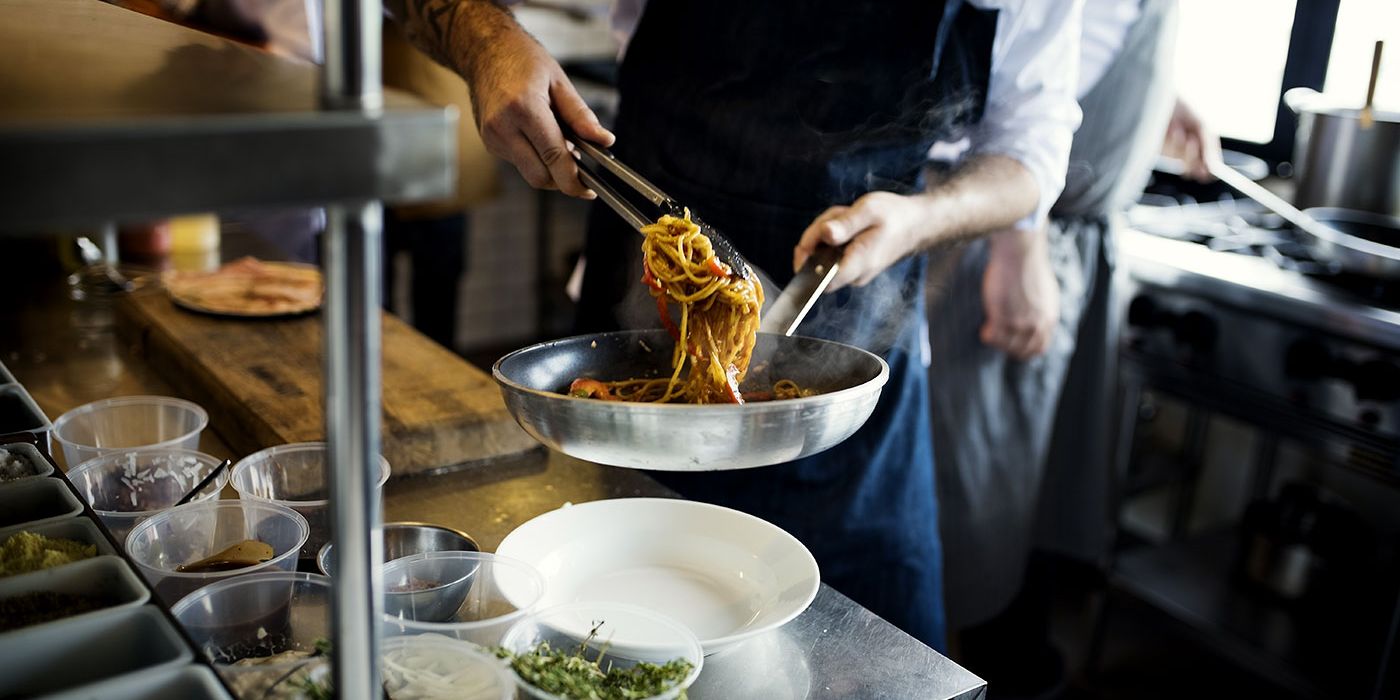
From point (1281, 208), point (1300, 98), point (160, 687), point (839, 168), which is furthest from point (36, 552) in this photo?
point (1300, 98)

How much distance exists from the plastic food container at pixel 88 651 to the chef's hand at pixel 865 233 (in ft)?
2.91

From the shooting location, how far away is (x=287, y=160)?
0.60 metres

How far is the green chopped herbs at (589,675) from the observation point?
98 centimetres

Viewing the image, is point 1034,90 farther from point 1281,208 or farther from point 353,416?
point 353,416

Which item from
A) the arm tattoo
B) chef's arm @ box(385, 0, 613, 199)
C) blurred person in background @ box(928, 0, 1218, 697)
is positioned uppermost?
the arm tattoo

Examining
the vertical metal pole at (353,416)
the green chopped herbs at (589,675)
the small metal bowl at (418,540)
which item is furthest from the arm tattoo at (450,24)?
the vertical metal pole at (353,416)

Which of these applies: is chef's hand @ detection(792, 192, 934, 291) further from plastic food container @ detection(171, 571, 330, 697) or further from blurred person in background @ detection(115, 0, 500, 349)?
blurred person in background @ detection(115, 0, 500, 349)

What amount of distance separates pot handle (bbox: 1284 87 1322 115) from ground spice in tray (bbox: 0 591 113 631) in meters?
2.85

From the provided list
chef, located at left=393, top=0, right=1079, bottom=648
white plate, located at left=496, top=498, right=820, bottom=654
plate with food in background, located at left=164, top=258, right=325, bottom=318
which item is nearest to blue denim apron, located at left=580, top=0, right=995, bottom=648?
chef, located at left=393, top=0, right=1079, bottom=648

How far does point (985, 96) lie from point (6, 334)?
70.9 inches

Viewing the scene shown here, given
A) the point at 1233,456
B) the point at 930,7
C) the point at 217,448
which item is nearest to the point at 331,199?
the point at 217,448

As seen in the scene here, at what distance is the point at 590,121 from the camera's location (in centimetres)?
150

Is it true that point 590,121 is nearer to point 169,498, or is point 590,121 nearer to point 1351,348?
point 169,498

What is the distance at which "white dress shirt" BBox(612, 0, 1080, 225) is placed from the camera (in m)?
1.94
